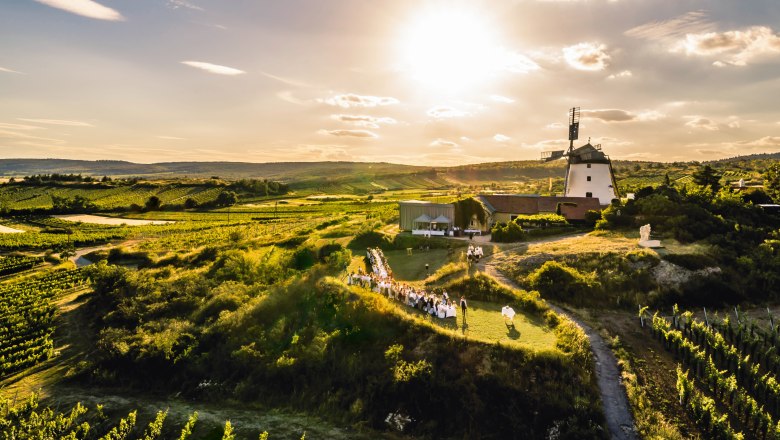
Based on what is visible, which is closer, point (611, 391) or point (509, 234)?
point (611, 391)

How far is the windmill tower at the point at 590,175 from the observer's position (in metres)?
57.2

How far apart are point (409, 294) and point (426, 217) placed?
22690 mm

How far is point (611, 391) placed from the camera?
18062 millimetres

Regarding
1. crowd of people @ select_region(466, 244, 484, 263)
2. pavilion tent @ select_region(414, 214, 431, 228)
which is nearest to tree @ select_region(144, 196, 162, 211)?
pavilion tent @ select_region(414, 214, 431, 228)

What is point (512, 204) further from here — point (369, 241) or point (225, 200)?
point (225, 200)

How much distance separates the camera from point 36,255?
60.4 metres

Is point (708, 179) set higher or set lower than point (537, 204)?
higher

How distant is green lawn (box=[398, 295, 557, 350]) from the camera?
71.2 ft

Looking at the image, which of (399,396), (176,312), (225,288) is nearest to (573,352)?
(399,396)

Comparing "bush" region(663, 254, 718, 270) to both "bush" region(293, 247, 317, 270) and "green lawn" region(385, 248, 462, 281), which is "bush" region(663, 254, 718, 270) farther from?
"bush" region(293, 247, 317, 270)

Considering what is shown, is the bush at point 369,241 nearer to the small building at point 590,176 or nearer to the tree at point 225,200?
the small building at point 590,176

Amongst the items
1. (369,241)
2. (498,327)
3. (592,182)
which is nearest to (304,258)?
(369,241)

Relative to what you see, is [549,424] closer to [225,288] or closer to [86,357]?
[225,288]

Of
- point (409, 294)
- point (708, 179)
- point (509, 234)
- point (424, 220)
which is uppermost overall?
point (708, 179)
